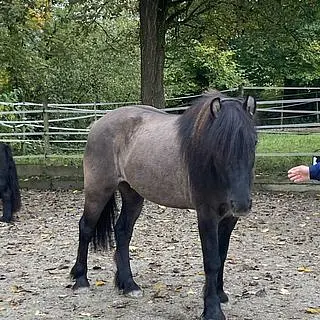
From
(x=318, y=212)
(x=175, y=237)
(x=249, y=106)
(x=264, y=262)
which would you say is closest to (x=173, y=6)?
(x=318, y=212)

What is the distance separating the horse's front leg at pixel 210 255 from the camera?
4.50 metres

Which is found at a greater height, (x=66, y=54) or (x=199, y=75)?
(x=66, y=54)

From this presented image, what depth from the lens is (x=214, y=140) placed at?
168 inches

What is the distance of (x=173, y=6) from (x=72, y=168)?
12.0 ft

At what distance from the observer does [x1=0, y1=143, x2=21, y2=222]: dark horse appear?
880 centimetres

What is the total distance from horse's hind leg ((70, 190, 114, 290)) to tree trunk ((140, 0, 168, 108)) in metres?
6.31

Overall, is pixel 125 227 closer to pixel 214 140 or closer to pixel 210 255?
pixel 210 255

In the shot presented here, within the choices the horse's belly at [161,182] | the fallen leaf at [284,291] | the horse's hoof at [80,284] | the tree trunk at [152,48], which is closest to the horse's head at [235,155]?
the horse's belly at [161,182]

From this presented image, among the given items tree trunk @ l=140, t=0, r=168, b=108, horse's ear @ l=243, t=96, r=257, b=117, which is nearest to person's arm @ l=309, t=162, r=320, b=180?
horse's ear @ l=243, t=96, r=257, b=117

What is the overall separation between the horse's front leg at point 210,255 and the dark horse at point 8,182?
15.8 ft

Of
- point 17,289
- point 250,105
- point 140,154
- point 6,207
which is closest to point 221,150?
point 250,105

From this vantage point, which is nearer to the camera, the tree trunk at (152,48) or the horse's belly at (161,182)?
the horse's belly at (161,182)

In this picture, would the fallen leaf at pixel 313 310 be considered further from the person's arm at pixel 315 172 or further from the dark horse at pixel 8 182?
the dark horse at pixel 8 182

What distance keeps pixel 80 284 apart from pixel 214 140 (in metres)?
1.91
